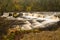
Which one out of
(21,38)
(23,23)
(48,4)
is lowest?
(21,38)

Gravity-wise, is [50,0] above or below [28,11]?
above

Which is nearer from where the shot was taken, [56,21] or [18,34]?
[18,34]

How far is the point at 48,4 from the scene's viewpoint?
2.79m

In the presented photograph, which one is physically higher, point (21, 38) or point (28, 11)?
point (28, 11)

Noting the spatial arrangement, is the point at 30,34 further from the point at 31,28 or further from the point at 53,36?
the point at 53,36

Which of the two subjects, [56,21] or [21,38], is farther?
[56,21]

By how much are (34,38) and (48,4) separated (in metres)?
0.79

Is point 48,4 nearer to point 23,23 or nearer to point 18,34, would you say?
point 23,23

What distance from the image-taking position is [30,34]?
2.34 m

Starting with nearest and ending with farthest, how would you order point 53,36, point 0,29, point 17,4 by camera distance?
point 53,36
point 0,29
point 17,4

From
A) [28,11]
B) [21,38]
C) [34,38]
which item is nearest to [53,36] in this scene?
[34,38]

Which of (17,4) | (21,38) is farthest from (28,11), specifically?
(21,38)

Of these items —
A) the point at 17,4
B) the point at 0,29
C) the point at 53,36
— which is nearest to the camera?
the point at 53,36

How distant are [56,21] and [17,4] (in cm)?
74
